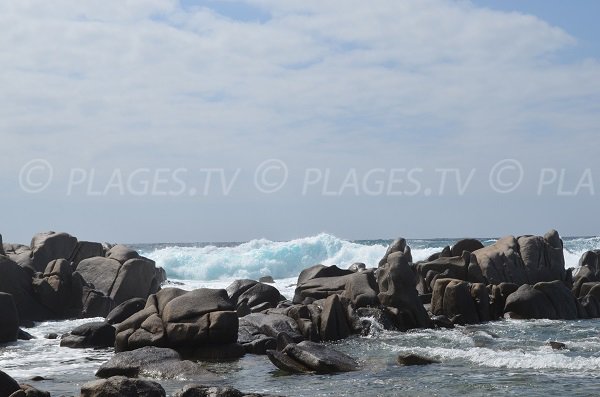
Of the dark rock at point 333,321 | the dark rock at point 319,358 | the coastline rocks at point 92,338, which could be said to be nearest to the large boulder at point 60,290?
the coastline rocks at point 92,338

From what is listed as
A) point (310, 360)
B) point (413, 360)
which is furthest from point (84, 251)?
point (413, 360)

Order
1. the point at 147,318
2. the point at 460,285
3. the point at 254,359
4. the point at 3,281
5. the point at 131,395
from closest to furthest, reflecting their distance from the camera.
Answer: the point at 131,395 < the point at 254,359 < the point at 147,318 < the point at 460,285 < the point at 3,281

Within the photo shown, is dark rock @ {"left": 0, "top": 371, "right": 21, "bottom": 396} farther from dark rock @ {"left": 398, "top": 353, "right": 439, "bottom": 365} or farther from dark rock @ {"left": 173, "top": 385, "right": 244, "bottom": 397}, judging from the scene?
dark rock @ {"left": 398, "top": 353, "right": 439, "bottom": 365}

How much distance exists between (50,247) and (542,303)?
90.4 ft

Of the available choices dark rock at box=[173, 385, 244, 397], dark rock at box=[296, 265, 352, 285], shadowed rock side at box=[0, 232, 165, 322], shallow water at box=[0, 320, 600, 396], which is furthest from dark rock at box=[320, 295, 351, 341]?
shadowed rock side at box=[0, 232, 165, 322]

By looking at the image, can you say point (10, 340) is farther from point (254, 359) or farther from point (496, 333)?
point (496, 333)

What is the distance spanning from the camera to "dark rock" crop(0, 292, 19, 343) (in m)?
29.7

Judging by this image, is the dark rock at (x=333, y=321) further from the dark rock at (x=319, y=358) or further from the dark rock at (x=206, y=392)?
the dark rock at (x=206, y=392)

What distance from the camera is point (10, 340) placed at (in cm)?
3019

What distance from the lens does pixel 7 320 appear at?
98.0 feet

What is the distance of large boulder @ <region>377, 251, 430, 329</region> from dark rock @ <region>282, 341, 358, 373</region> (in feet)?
27.9

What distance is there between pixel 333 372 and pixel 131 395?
22.1ft

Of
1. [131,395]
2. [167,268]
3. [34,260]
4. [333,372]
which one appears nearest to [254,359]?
[333,372]

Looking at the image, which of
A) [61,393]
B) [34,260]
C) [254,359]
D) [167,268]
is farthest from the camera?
[167,268]
